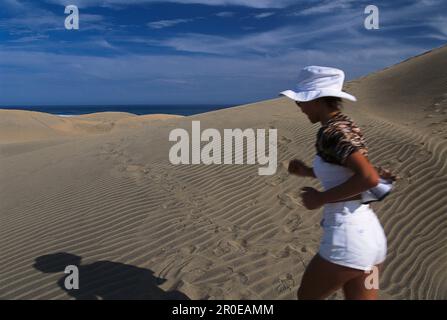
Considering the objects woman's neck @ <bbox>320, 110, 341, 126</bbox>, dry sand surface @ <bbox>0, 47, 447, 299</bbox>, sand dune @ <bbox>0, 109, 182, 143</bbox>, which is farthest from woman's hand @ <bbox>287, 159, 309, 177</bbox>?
sand dune @ <bbox>0, 109, 182, 143</bbox>

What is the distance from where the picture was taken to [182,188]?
716cm

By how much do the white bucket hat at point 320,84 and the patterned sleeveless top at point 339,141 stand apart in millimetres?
125

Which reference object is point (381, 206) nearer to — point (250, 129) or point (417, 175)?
point (417, 175)

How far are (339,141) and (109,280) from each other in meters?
3.15

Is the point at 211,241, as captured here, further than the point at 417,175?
No

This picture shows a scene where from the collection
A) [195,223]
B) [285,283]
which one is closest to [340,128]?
[285,283]

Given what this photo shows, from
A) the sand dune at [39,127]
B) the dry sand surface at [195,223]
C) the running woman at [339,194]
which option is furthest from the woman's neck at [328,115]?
the sand dune at [39,127]

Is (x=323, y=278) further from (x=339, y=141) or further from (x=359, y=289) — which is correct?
(x=339, y=141)

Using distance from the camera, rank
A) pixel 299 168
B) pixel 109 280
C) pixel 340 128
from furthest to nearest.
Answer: pixel 109 280, pixel 299 168, pixel 340 128

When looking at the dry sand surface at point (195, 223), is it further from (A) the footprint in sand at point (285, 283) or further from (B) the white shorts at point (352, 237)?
(B) the white shorts at point (352, 237)

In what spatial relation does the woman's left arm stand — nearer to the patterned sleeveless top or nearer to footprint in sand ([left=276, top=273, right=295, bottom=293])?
the patterned sleeveless top

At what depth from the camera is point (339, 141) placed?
86.0 inches
